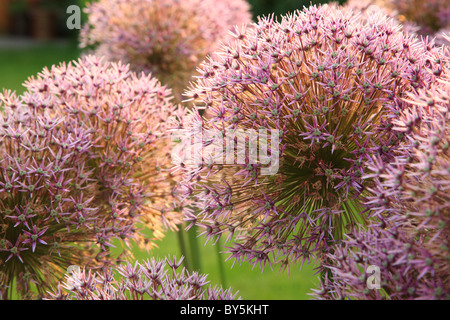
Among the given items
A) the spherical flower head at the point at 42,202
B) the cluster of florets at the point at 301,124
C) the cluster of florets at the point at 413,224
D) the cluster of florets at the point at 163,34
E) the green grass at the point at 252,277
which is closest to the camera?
the cluster of florets at the point at 413,224

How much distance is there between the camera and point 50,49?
13961 mm

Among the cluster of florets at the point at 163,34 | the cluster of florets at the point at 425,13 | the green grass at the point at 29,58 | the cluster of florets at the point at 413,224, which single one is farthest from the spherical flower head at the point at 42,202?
the green grass at the point at 29,58

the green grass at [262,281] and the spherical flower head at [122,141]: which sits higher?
the spherical flower head at [122,141]

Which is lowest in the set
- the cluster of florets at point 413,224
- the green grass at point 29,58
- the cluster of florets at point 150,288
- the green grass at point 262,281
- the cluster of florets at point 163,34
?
the green grass at point 262,281

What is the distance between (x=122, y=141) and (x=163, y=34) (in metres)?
0.93

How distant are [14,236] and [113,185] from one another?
1.16ft

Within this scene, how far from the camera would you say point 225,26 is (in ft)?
9.30

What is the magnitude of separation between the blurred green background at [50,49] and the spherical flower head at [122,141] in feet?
5.26

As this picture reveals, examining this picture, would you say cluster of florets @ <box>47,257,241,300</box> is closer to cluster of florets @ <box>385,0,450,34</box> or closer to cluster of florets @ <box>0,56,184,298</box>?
cluster of florets @ <box>0,56,184,298</box>

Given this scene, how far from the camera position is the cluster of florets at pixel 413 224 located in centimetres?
124

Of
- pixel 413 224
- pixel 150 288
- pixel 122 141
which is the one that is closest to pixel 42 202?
pixel 122 141

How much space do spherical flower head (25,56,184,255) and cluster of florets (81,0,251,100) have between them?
1.88 feet

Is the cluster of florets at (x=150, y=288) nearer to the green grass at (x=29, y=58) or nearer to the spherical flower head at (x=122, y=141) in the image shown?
the spherical flower head at (x=122, y=141)

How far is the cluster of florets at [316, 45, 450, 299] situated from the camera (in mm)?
1238
